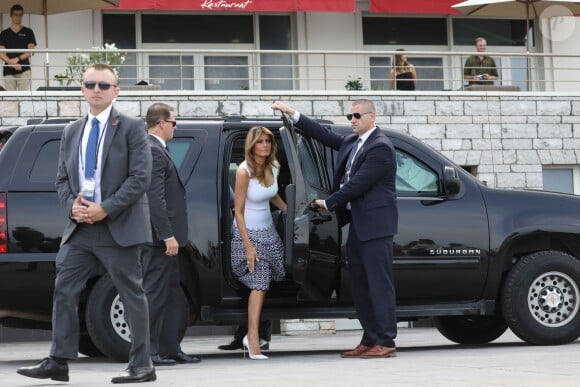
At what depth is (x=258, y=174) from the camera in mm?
10570

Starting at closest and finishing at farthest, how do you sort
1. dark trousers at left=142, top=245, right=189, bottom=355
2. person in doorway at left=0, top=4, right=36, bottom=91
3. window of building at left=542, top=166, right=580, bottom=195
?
dark trousers at left=142, top=245, right=189, bottom=355
person in doorway at left=0, top=4, right=36, bottom=91
window of building at left=542, top=166, right=580, bottom=195

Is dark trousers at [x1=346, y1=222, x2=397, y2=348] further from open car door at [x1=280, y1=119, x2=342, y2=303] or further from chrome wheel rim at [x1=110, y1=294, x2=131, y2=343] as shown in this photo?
chrome wheel rim at [x1=110, y1=294, x2=131, y2=343]

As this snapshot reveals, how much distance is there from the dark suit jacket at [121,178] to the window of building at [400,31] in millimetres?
18173

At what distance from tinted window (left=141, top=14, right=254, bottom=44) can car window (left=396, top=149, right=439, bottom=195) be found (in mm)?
14417

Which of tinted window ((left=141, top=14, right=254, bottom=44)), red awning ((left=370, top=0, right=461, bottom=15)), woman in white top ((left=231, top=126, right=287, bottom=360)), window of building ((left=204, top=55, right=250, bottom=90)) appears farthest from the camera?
tinted window ((left=141, top=14, right=254, bottom=44))

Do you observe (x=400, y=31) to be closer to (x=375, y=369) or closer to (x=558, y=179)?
(x=558, y=179)

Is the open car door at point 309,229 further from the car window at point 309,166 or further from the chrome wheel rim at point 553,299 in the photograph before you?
the chrome wheel rim at point 553,299

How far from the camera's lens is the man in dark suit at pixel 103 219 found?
26.5 feet

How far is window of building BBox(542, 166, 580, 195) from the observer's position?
868 inches

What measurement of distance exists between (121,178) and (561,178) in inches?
585

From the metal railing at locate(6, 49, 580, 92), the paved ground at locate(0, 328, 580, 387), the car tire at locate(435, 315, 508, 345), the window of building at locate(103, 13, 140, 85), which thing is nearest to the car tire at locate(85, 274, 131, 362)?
the paved ground at locate(0, 328, 580, 387)

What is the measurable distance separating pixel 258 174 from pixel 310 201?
44cm

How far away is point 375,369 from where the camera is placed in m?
9.06

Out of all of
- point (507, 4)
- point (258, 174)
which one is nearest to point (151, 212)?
point (258, 174)
